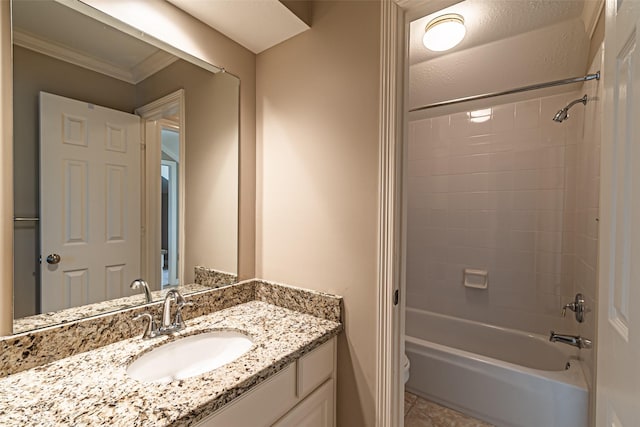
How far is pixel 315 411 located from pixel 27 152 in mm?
1297

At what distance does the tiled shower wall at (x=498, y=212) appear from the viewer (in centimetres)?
204

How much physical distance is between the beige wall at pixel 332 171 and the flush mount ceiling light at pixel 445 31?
0.68 m

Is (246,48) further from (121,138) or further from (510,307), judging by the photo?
(510,307)

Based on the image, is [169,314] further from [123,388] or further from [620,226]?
[620,226]

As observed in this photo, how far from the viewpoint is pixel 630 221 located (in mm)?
573

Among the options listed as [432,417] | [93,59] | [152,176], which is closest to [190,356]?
[152,176]

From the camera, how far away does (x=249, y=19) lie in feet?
4.06

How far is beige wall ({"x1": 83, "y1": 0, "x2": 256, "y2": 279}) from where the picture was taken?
1.08 metres

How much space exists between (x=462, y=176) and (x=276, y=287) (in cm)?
189

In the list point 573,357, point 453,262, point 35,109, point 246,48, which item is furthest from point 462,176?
A: point 35,109

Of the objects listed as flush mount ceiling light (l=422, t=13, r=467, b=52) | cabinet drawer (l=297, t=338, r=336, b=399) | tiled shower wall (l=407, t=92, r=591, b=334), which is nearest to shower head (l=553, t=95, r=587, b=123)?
tiled shower wall (l=407, t=92, r=591, b=334)

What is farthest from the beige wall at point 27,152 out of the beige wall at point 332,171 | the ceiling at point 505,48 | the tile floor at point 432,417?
the tile floor at point 432,417

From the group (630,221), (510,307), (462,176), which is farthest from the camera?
(462,176)

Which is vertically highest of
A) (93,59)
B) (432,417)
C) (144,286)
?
(93,59)
